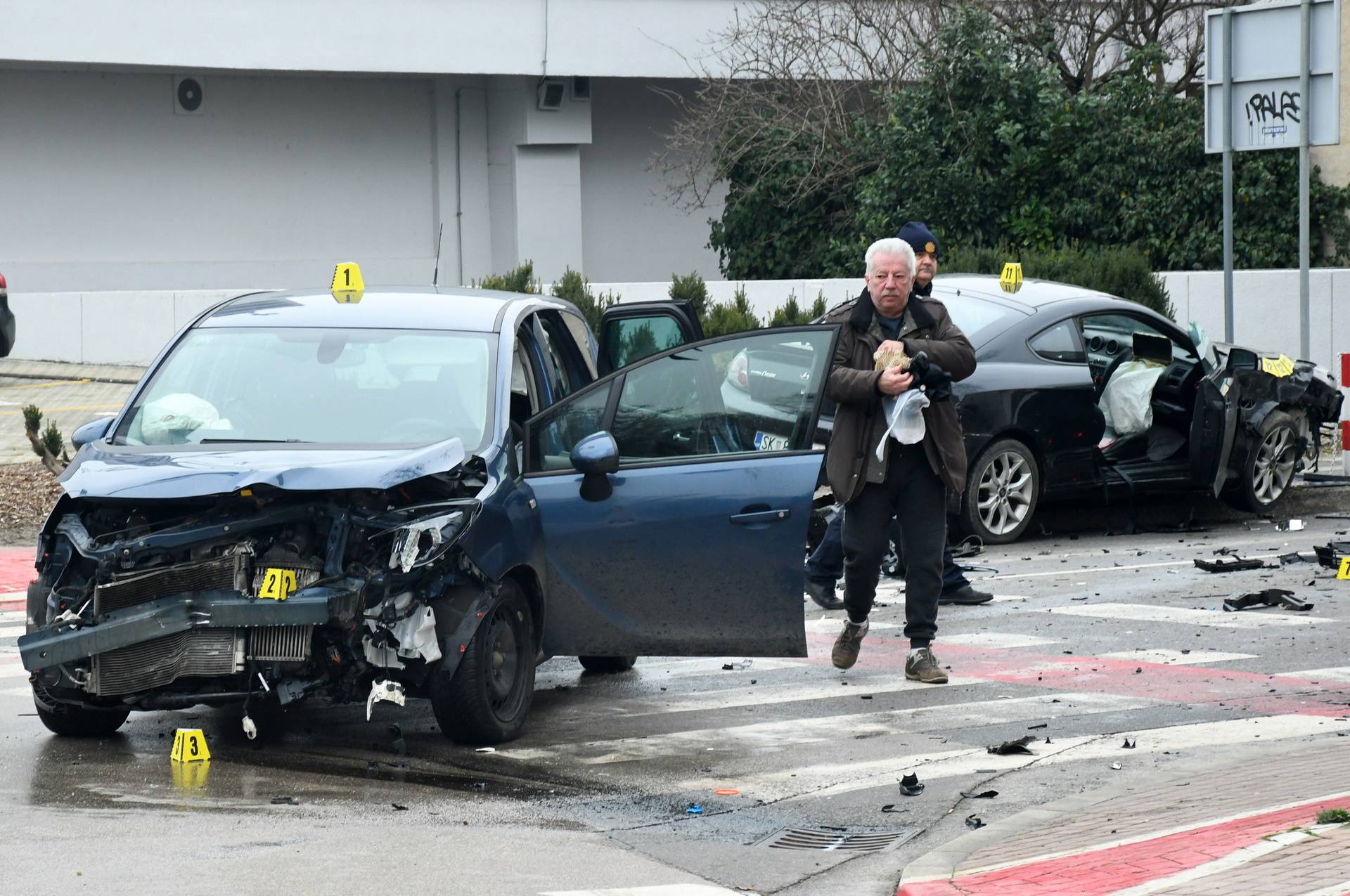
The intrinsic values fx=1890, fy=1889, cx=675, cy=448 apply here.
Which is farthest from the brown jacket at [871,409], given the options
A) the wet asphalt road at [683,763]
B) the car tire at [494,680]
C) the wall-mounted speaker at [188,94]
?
the wall-mounted speaker at [188,94]

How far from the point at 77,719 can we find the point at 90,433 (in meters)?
1.22

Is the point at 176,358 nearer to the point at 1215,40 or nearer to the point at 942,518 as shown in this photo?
the point at 942,518

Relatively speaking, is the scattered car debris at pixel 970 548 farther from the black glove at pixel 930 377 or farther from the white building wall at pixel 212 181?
the white building wall at pixel 212 181

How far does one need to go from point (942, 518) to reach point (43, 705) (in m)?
3.89

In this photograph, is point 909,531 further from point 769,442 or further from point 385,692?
point 385,692

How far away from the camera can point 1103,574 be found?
11789 millimetres

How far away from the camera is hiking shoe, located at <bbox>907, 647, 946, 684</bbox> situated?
27.9 ft

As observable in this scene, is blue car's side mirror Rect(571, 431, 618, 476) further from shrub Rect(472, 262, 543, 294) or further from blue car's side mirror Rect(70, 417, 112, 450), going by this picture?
shrub Rect(472, 262, 543, 294)

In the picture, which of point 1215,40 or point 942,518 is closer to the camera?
point 942,518

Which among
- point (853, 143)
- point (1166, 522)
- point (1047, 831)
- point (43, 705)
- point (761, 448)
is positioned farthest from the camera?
point (853, 143)

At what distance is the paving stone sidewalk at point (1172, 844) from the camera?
5.08 metres

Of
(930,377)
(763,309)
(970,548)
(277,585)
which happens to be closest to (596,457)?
(277,585)

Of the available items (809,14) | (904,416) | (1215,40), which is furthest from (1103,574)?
(809,14)

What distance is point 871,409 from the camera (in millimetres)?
8266
